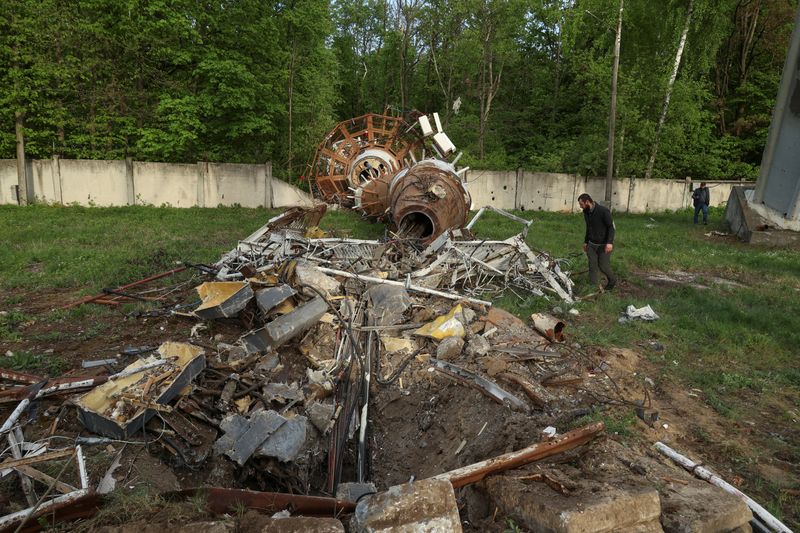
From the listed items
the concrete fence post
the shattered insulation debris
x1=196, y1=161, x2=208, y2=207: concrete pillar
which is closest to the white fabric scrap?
the shattered insulation debris

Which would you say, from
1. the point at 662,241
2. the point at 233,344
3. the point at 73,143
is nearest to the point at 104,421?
the point at 233,344

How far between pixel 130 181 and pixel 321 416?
644 inches

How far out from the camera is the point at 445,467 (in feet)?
11.5

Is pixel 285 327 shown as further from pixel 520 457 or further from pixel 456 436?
pixel 520 457

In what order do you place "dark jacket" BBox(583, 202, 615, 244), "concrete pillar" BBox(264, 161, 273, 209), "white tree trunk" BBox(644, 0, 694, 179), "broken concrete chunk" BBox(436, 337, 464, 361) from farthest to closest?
"white tree trunk" BBox(644, 0, 694, 179) < "concrete pillar" BBox(264, 161, 273, 209) < "dark jacket" BBox(583, 202, 615, 244) < "broken concrete chunk" BBox(436, 337, 464, 361)

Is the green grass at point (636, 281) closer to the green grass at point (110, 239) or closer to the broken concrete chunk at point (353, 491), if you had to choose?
the green grass at point (110, 239)

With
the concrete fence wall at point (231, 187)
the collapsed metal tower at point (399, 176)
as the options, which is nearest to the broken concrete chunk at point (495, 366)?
the collapsed metal tower at point (399, 176)

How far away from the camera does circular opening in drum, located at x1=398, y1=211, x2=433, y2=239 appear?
10391 millimetres

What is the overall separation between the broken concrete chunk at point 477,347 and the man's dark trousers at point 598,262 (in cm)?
352

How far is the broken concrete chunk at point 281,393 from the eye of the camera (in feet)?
14.3

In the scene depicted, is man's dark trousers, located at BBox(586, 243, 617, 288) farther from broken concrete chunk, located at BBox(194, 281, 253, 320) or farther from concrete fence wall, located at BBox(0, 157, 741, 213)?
concrete fence wall, located at BBox(0, 157, 741, 213)

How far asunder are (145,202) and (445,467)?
17.3 meters

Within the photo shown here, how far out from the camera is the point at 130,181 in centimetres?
1686

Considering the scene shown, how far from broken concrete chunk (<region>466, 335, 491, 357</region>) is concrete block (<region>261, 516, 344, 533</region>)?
297 centimetres
